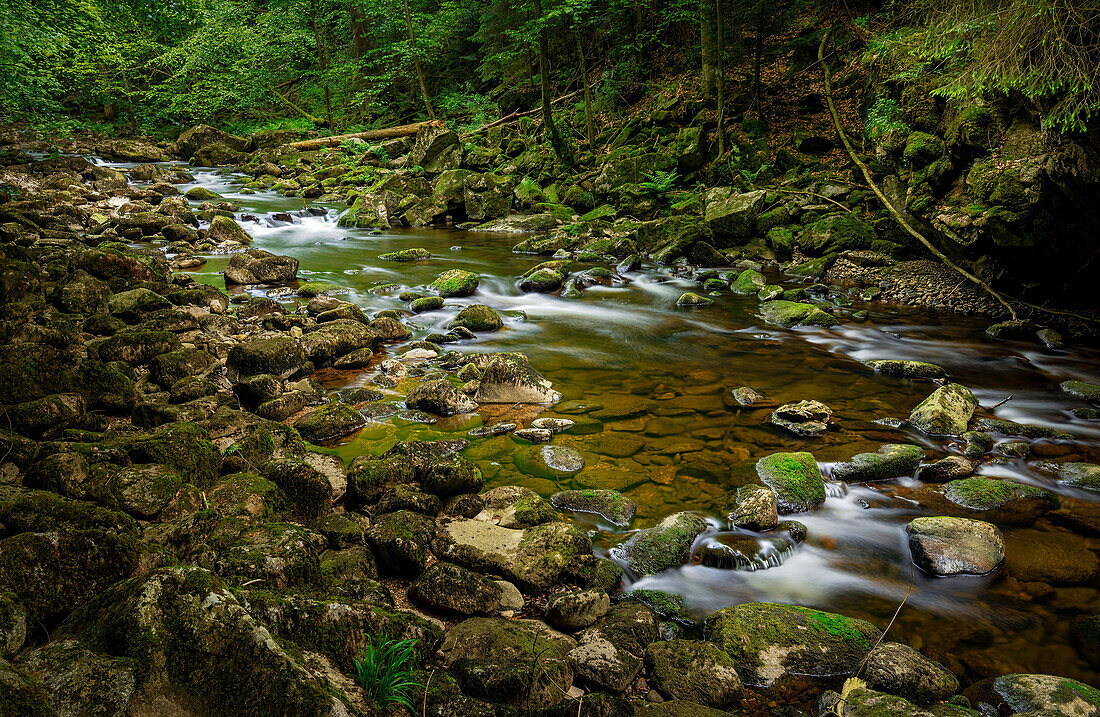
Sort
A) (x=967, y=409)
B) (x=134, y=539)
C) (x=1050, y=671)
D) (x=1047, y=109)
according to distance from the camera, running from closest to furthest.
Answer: (x=134, y=539) < (x=1050, y=671) < (x=967, y=409) < (x=1047, y=109)

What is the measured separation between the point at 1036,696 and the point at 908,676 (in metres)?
0.65

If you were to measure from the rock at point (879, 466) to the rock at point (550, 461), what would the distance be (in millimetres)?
2388

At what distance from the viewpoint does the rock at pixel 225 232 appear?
13.9 m

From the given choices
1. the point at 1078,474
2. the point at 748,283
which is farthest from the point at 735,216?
the point at 1078,474

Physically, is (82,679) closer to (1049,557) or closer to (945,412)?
(1049,557)

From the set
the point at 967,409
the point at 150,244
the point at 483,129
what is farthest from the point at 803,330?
the point at 483,129

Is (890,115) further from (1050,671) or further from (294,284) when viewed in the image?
(294,284)

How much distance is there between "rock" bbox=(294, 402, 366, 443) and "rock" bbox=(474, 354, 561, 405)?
1.40m

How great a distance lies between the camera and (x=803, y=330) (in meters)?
9.44

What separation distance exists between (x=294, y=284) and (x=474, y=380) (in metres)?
6.18

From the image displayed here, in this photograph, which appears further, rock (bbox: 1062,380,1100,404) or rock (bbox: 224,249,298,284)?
rock (bbox: 224,249,298,284)

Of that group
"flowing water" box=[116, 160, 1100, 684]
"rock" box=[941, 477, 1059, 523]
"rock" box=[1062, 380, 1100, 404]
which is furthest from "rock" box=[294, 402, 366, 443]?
"rock" box=[1062, 380, 1100, 404]

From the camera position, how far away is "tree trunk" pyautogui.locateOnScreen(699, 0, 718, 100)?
1565 centimetres

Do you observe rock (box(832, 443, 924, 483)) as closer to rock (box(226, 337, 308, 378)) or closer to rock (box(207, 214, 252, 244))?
rock (box(226, 337, 308, 378))
